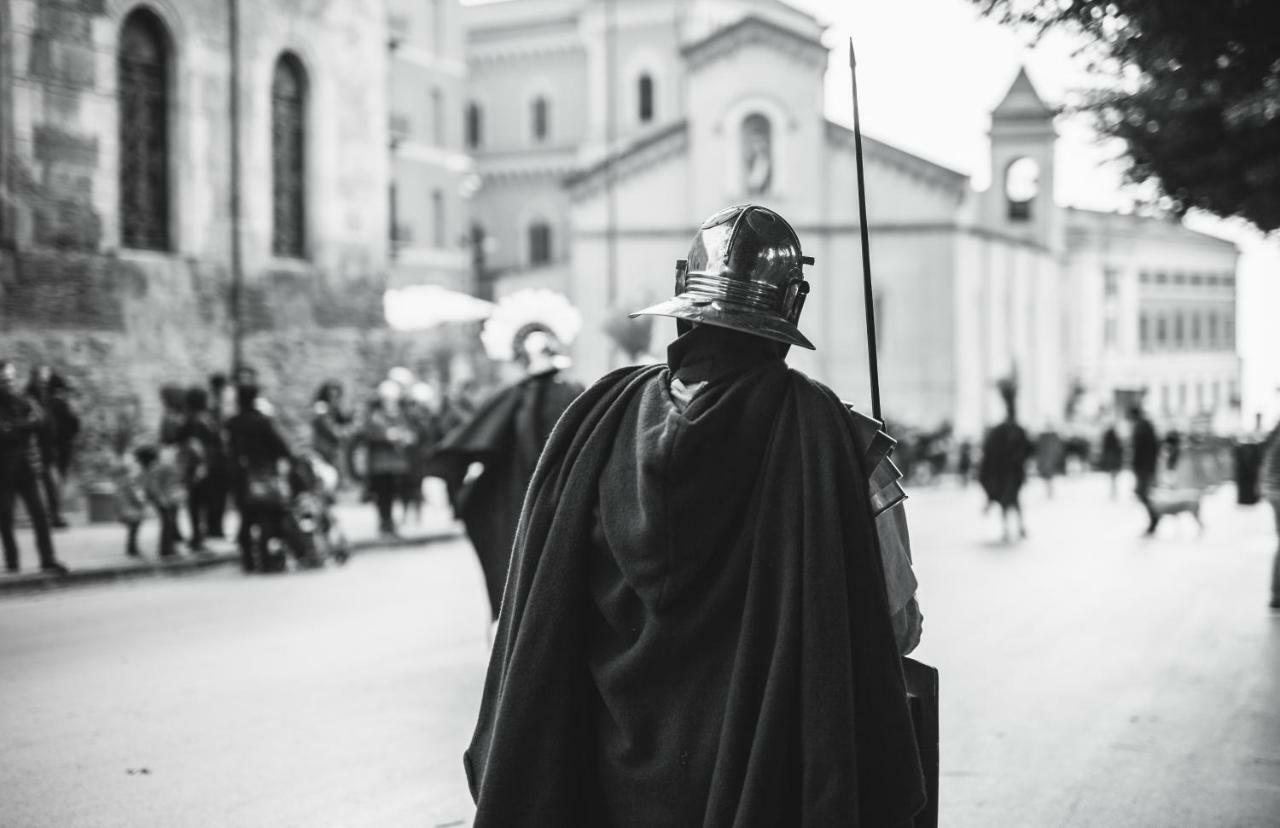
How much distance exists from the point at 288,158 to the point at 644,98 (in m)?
38.2

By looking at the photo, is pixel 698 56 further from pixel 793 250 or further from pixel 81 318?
pixel 793 250

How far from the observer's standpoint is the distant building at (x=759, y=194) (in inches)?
1689

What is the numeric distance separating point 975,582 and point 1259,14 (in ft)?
22.3

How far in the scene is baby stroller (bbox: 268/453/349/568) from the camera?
13.7 m

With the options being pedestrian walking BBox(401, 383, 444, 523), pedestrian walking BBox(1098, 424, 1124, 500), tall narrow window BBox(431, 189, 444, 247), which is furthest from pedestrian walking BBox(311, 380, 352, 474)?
tall narrow window BBox(431, 189, 444, 247)

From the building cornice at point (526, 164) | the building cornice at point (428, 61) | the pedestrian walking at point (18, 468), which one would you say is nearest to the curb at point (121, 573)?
the pedestrian walking at point (18, 468)

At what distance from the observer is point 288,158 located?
21547 mm

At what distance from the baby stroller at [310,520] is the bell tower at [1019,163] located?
128 ft

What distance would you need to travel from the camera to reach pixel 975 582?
1338 centimetres

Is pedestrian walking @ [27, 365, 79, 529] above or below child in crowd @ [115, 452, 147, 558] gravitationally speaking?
above

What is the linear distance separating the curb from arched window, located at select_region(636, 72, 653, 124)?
4412cm

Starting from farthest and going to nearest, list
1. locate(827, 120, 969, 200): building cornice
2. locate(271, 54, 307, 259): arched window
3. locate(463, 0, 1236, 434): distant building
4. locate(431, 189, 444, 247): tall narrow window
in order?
locate(431, 189, 444, 247): tall narrow window
locate(463, 0, 1236, 434): distant building
locate(827, 120, 969, 200): building cornice
locate(271, 54, 307, 259): arched window

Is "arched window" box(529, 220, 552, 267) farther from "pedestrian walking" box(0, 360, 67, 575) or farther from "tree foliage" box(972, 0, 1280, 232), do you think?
"pedestrian walking" box(0, 360, 67, 575)

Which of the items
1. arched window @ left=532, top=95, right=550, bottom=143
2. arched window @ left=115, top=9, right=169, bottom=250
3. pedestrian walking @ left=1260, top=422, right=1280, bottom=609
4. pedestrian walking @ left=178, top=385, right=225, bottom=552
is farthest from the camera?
arched window @ left=532, top=95, right=550, bottom=143
